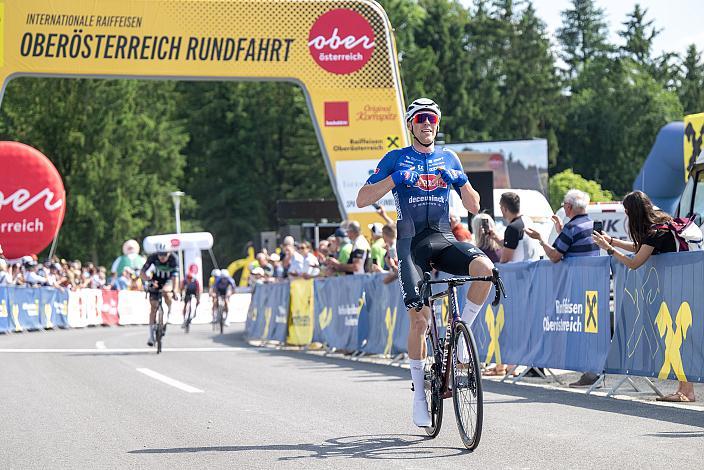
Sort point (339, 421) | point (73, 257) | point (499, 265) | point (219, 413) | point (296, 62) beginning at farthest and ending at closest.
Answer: point (73, 257) → point (296, 62) → point (499, 265) → point (219, 413) → point (339, 421)

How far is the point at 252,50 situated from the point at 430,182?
72.8ft

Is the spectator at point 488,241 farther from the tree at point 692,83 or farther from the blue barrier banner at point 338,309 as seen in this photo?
the tree at point 692,83

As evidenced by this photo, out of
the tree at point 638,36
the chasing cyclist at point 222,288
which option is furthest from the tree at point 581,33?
the chasing cyclist at point 222,288

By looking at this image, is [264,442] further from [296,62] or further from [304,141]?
[304,141]

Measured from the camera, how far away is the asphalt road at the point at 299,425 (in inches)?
299

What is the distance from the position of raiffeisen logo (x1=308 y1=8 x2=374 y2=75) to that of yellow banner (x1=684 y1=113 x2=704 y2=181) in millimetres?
11668

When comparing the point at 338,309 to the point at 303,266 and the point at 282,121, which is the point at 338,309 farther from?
the point at 282,121

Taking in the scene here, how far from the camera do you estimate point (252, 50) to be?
30.1 meters

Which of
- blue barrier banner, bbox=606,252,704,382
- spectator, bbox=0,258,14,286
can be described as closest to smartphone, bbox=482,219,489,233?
blue barrier banner, bbox=606,252,704,382

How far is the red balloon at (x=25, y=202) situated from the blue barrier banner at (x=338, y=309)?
10.9 m

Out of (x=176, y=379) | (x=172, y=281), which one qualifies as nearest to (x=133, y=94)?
(x=172, y=281)

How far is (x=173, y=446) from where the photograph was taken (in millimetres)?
8414

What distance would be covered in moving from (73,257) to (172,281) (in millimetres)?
52226

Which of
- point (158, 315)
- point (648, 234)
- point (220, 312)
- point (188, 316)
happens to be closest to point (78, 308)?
point (188, 316)
